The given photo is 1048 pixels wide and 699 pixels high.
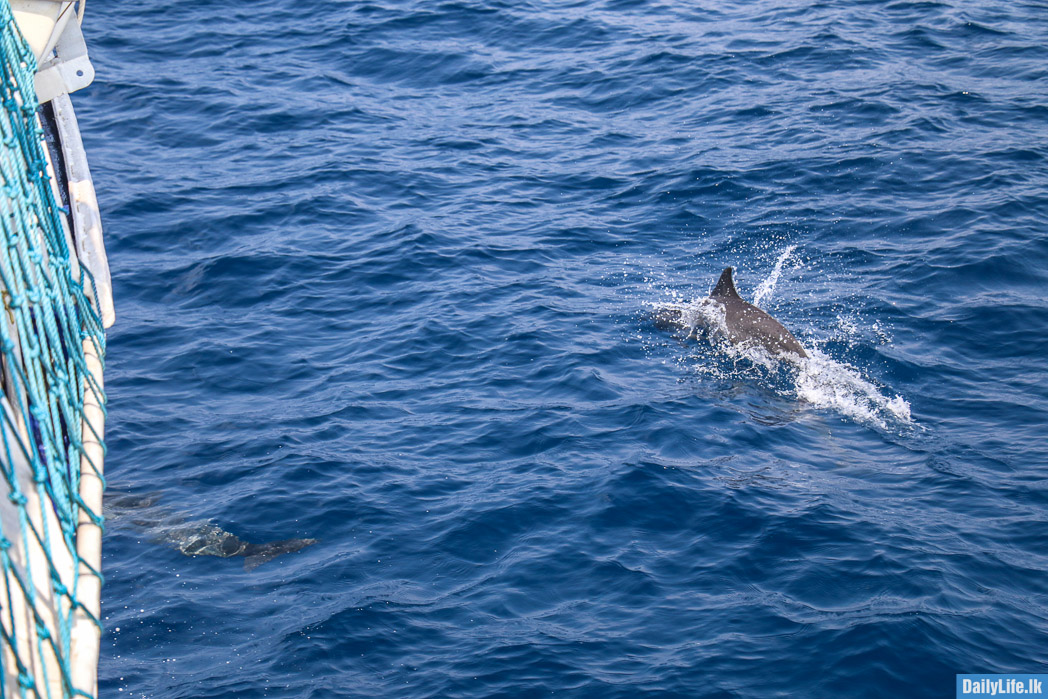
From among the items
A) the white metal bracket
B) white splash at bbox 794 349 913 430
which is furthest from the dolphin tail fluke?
white splash at bbox 794 349 913 430

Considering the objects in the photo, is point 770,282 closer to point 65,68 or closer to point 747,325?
point 747,325

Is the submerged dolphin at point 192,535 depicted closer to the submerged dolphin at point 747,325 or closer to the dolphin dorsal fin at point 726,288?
the submerged dolphin at point 747,325

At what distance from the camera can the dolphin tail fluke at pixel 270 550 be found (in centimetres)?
962

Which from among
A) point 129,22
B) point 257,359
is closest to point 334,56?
point 129,22

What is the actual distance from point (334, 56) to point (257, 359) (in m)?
12.6

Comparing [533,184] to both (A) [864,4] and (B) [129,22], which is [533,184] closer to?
(A) [864,4]

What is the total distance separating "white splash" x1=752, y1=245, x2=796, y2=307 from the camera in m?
14.1

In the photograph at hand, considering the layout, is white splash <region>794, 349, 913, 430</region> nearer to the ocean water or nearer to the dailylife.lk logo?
the ocean water

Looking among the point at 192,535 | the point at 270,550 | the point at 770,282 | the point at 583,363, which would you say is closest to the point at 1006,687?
the point at 583,363

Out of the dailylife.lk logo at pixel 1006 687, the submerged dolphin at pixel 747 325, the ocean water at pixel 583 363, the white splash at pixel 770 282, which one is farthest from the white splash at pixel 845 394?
the dailylife.lk logo at pixel 1006 687

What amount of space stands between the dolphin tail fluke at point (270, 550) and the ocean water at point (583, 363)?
0.46ft

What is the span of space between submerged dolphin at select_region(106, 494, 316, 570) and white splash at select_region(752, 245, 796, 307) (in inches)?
291

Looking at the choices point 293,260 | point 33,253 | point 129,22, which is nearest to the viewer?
point 33,253

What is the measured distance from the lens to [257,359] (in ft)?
42.9
